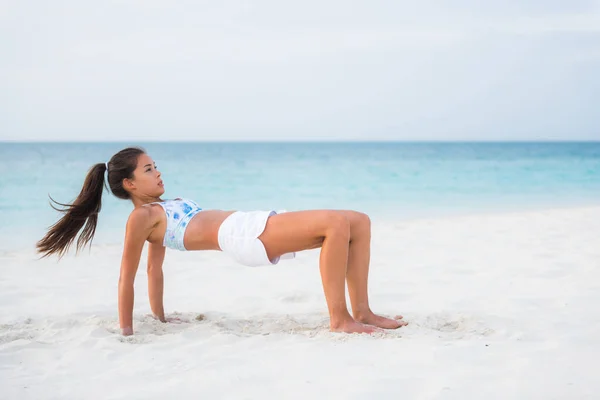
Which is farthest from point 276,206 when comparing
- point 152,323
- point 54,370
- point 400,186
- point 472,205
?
point 54,370

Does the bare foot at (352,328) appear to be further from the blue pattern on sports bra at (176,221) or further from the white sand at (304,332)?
the blue pattern on sports bra at (176,221)

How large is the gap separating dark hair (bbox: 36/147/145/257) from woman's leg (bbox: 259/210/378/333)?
894 millimetres

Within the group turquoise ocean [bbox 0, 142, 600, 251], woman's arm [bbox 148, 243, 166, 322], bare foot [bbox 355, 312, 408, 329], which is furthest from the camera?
turquoise ocean [bbox 0, 142, 600, 251]

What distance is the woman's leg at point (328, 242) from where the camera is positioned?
3375 millimetres

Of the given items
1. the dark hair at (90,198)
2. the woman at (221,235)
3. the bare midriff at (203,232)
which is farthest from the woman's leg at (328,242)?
the dark hair at (90,198)

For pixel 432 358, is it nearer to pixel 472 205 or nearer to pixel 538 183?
pixel 472 205

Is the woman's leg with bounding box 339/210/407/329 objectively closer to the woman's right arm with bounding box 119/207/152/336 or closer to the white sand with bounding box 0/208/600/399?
the white sand with bounding box 0/208/600/399

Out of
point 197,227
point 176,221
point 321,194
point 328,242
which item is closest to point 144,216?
point 176,221

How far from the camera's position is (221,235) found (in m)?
3.50

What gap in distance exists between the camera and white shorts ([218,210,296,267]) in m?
3.46

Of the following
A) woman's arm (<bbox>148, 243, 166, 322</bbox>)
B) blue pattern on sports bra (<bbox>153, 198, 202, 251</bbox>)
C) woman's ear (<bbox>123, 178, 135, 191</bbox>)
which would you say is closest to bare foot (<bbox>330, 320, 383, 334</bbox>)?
blue pattern on sports bra (<bbox>153, 198, 202, 251</bbox>)

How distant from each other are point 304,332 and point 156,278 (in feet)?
3.16

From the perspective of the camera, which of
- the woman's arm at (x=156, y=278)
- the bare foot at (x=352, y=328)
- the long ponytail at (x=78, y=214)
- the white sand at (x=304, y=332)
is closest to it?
the white sand at (x=304, y=332)

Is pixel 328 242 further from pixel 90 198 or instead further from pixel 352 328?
pixel 90 198
